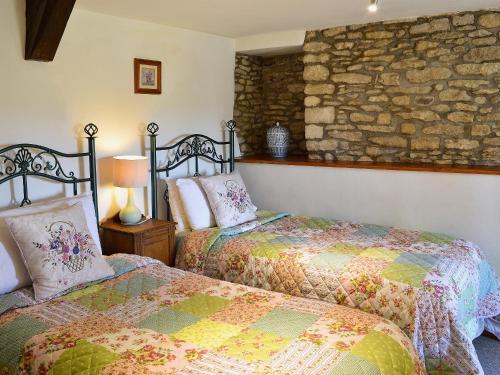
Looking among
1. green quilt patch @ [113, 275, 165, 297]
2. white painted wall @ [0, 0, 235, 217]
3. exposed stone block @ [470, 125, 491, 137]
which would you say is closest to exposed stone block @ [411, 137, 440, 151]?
exposed stone block @ [470, 125, 491, 137]

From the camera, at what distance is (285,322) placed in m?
2.14

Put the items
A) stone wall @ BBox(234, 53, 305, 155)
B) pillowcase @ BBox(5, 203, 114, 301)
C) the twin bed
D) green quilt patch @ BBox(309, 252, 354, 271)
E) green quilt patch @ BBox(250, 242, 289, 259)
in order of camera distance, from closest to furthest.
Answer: the twin bed
pillowcase @ BBox(5, 203, 114, 301)
green quilt patch @ BBox(309, 252, 354, 271)
green quilt patch @ BBox(250, 242, 289, 259)
stone wall @ BBox(234, 53, 305, 155)

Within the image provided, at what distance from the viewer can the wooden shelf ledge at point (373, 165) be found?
3638 mm

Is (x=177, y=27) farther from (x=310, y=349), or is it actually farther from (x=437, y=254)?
(x=310, y=349)

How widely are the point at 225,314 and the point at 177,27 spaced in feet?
8.89

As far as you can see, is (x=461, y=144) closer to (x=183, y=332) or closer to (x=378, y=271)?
(x=378, y=271)

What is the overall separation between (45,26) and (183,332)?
195 cm

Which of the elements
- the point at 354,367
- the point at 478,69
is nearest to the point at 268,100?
the point at 478,69

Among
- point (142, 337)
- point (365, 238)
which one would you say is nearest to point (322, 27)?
point (365, 238)

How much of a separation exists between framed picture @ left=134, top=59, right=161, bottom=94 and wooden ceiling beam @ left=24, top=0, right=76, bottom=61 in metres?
0.79

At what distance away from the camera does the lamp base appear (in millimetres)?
3445

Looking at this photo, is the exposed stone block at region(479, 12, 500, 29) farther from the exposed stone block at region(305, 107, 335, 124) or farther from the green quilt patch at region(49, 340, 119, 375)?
the green quilt patch at region(49, 340, 119, 375)

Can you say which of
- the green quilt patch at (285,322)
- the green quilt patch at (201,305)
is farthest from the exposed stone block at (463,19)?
the green quilt patch at (201,305)

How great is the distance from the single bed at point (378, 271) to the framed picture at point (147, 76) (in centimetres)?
48
